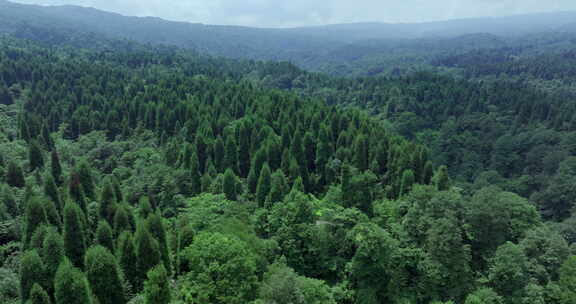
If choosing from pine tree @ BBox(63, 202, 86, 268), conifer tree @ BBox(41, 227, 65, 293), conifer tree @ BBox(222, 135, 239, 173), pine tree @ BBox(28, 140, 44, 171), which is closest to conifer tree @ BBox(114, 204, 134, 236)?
pine tree @ BBox(63, 202, 86, 268)

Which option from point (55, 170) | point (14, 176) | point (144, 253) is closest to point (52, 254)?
point (144, 253)

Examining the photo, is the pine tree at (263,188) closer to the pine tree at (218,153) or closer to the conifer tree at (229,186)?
the conifer tree at (229,186)

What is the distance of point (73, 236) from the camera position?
106 ft

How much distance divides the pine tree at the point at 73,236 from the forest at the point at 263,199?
12cm

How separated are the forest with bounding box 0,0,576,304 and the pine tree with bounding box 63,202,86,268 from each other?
0.41ft

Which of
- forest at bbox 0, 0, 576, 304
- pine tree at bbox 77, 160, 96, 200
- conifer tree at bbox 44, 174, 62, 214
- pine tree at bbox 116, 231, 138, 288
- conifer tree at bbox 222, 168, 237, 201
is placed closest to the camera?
forest at bbox 0, 0, 576, 304

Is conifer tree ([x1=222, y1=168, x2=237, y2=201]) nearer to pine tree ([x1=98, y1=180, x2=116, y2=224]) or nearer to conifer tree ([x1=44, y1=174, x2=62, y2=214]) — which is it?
pine tree ([x1=98, y1=180, x2=116, y2=224])

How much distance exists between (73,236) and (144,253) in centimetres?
752

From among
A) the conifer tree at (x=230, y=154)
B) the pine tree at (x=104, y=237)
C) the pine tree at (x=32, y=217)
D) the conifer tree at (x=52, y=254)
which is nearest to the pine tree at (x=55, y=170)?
the pine tree at (x=32, y=217)

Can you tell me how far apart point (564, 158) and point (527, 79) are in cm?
13659

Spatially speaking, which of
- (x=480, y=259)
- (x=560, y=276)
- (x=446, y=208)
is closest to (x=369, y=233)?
(x=446, y=208)

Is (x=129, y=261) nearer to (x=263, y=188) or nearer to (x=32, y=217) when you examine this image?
(x=32, y=217)

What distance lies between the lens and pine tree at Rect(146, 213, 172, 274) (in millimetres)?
33406

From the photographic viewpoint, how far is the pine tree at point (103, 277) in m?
26.4
